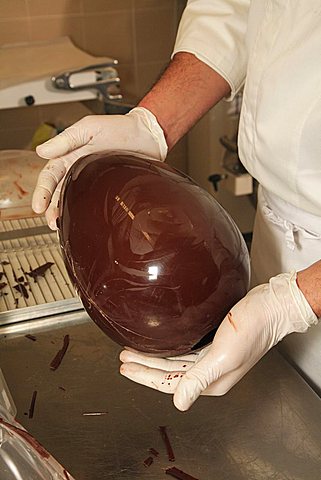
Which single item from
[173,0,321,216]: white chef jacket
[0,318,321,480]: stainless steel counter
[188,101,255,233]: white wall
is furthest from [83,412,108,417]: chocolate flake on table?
[188,101,255,233]: white wall

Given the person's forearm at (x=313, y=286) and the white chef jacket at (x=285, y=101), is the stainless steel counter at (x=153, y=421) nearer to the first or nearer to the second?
the person's forearm at (x=313, y=286)

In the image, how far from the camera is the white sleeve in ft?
3.63

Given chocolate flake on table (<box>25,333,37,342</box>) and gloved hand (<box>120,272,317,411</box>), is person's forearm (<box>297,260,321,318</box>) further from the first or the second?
chocolate flake on table (<box>25,333,37,342</box>)

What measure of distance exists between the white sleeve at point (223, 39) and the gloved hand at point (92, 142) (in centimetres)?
15

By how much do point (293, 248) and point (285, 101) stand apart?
23cm

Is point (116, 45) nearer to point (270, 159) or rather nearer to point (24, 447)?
point (270, 159)

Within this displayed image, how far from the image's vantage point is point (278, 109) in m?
0.92

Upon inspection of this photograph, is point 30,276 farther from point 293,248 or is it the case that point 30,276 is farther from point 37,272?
point 293,248

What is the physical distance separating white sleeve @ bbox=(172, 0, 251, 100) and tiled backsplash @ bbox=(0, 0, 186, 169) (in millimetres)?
1262

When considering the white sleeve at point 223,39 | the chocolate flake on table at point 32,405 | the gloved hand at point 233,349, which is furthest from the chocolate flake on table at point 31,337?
the white sleeve at point 223,39

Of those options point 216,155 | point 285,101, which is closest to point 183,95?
point 285,101

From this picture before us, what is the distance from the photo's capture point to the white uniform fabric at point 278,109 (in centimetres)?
89

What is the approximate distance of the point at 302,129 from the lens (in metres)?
0.89

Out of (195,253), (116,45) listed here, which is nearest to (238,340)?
(195,253)
